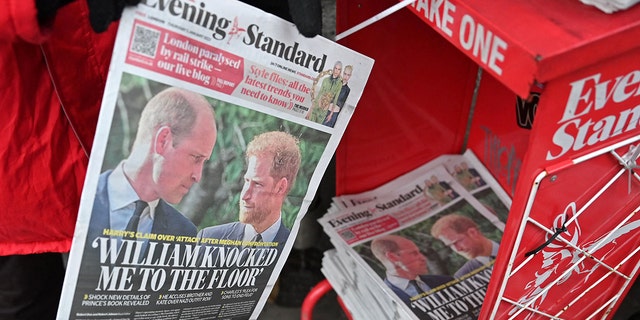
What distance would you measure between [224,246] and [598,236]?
399 mm

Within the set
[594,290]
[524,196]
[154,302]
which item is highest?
[524,196]

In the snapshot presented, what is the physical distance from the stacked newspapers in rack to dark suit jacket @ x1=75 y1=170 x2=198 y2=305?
0.32 metres

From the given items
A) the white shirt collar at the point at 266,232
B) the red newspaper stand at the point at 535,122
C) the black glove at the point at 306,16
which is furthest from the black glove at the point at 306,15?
the white shirt collar at the point at 266,232

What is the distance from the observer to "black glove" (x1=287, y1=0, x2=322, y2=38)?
1.86ft

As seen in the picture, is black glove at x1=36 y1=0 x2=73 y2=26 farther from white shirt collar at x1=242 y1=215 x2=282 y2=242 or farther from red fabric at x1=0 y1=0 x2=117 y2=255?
white shirt collar at x1=242 y1=215 x2=282 y2=242

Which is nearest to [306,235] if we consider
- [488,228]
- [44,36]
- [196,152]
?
[488,228]

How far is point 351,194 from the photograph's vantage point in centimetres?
100

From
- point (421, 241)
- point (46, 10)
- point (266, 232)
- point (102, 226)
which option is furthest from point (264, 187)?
point (421, 241)

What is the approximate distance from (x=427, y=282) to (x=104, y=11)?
57cm

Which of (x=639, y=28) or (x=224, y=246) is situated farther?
(x=224, y=246)

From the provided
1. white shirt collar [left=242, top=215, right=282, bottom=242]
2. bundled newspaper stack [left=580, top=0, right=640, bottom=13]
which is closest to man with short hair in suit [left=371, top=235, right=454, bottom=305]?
white shirt collar [left=242, top=215, right=282, bottom=242]

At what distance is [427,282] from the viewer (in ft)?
2.87

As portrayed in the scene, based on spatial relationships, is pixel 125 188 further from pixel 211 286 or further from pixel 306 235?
pixel 306 235

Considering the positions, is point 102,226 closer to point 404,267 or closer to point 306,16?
point 306,16
